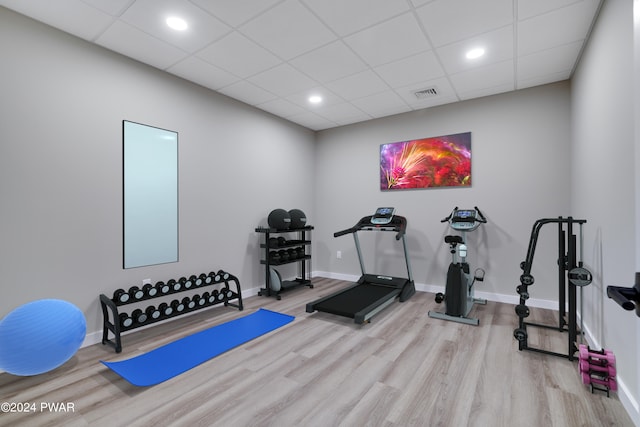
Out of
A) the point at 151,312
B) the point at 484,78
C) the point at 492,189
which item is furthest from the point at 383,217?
the point at 151,312

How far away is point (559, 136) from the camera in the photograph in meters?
3.73

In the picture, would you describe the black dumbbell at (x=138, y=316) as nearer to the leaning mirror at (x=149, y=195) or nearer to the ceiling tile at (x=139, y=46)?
the leaning mirror at (x=149, y=195)

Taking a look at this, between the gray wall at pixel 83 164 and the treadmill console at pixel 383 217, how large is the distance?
83.2 inches

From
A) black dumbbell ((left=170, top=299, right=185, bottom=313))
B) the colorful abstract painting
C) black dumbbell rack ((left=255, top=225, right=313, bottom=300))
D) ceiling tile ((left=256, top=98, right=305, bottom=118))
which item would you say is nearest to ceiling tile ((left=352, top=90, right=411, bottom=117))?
the colorful abstract painting

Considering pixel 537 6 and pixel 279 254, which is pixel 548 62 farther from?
pixel 279 254

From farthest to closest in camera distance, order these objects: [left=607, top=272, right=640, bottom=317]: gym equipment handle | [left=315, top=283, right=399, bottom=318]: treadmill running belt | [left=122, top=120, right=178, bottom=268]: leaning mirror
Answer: [left=315, top=283, right=399, bottom=318]: treadmill running belt → [left=122, top=120, right=178, bottom=268]: leaning mirror → [left=607, top=272, right=640, bottom=317]: gym equipment handle

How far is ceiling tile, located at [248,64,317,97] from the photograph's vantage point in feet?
11.3

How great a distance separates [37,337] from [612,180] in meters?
4.16

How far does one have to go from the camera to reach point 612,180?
2.09 meters

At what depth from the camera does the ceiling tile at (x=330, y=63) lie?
3.01 meters

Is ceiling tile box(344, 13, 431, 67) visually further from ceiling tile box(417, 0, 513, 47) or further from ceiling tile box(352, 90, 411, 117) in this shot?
ceiling tile box(352, 90, 411, 117)

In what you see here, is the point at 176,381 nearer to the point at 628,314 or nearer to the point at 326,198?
the point at 628,314

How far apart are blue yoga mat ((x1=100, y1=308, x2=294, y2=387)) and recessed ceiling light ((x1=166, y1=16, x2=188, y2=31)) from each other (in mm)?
2896

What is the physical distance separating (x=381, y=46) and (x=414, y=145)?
2.09m
